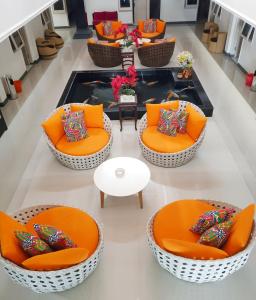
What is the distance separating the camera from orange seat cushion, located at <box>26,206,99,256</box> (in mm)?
2738

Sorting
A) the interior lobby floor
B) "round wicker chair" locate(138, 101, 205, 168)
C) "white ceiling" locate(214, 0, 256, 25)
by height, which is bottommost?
the interior lobby floor

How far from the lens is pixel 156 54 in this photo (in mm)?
7230

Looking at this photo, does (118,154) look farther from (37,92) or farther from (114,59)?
(114,59)

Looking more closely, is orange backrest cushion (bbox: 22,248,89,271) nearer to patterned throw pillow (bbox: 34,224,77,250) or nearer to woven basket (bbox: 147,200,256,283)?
patterned throw pillow (bbox: 34,224,77,250)

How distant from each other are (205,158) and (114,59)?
4543 millimetres

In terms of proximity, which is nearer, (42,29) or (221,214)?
(221,214)

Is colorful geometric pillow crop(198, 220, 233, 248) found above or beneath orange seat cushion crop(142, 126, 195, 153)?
above

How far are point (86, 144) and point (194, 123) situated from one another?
1709mm

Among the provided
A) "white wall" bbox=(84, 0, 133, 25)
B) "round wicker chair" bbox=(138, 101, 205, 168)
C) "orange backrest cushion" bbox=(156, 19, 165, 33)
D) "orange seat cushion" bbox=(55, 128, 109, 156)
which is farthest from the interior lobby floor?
"white wall" bbox=(84, 0, 133, 25)

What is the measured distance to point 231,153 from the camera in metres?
4.43

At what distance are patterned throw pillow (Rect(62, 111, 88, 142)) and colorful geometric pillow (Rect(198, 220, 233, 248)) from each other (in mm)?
2521

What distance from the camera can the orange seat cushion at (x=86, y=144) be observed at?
4.01m

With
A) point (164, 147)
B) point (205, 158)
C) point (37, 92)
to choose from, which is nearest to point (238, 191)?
point (205, 158)

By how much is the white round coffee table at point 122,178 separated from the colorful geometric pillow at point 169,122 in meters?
0.83
